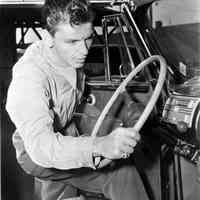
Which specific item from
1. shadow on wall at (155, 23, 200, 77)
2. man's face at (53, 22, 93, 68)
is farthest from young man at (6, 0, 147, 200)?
shadow on wall at (155, 23, 200, 77)

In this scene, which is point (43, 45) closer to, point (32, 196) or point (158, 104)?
point (158, 104)

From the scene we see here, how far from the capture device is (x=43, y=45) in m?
1.12

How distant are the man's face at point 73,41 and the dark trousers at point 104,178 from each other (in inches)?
12.5

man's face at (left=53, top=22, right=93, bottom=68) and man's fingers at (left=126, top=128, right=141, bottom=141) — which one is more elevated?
man's face at (left=53, top=22, right=93, bottom=68)

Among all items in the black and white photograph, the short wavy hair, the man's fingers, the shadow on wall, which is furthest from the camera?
the shadow on wall

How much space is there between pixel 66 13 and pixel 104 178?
476 mm

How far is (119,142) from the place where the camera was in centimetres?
84

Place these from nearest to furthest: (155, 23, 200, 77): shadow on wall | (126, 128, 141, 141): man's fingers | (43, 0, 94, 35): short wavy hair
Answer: (126, 128, 141, 141): man's fingers
(43, 0, 94, 35): short wavy hair
(155, 23, 200, 77): shadow on wall

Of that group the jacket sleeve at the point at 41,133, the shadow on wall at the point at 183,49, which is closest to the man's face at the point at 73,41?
the jacket sleeve at the point at 41,133

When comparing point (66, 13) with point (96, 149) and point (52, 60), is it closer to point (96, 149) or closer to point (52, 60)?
point (52, 60)

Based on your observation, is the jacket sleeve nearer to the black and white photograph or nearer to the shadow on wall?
the black and white photograph

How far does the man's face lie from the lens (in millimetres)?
1026

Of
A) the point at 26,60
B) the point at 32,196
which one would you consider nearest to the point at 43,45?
the point at 26,60

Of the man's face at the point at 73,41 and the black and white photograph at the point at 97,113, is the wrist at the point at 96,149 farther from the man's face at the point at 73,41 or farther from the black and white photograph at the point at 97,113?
the man's face at the point at 73,41
